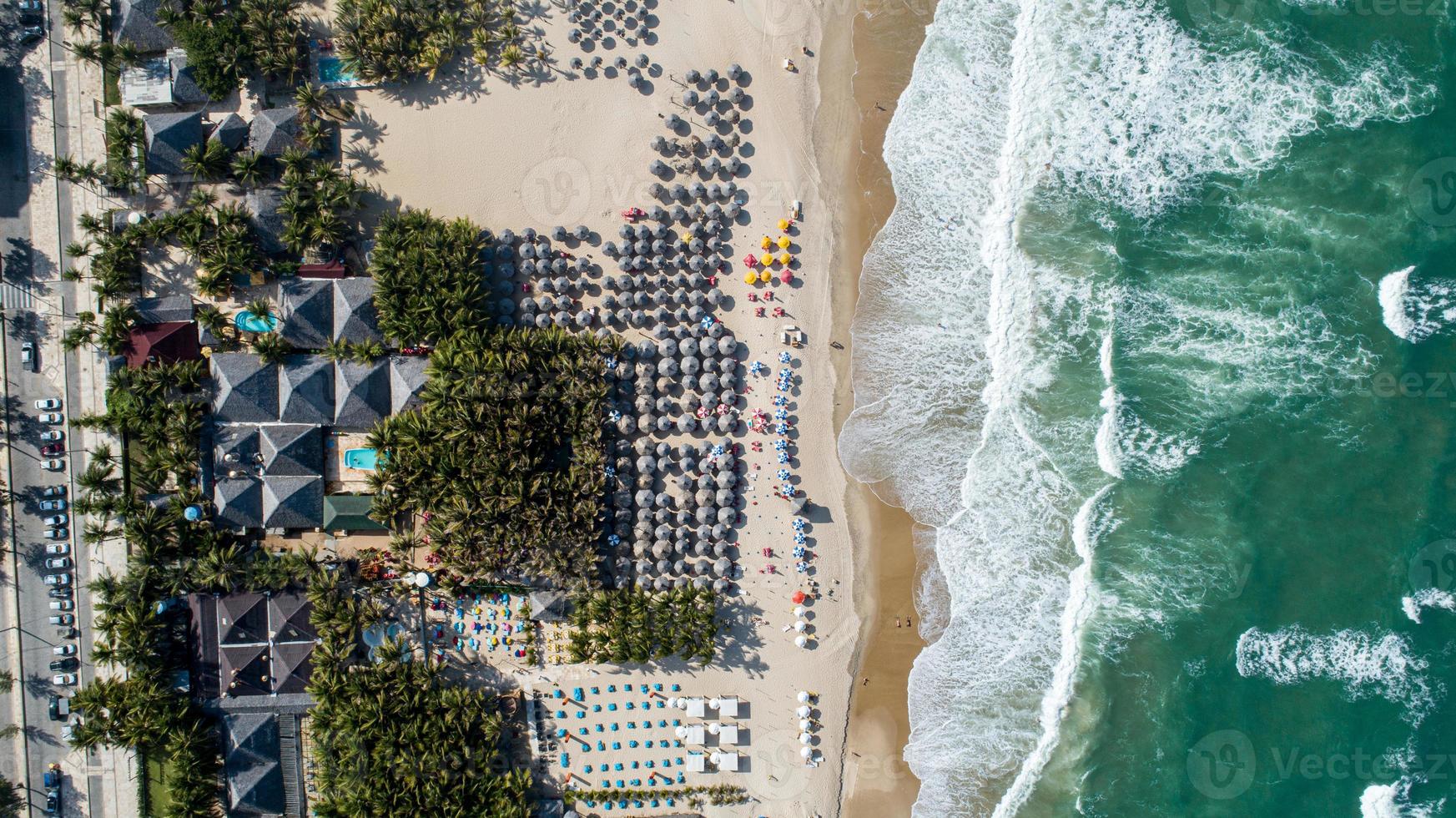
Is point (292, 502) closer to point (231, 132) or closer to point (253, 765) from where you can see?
point (253, 765)

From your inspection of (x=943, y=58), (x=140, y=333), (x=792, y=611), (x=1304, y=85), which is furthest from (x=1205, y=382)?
(x=140, y=333)

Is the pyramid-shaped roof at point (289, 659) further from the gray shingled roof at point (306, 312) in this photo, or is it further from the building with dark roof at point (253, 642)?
the gray shingled roof at point (306, 312)

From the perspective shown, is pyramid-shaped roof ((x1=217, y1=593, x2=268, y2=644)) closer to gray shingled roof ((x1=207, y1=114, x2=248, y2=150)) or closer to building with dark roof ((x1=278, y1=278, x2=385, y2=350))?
building with dark roof ((x1=278, y1=278, x2=385, y2=350))

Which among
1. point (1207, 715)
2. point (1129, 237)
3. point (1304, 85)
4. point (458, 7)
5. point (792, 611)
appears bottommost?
point (1207, 715)

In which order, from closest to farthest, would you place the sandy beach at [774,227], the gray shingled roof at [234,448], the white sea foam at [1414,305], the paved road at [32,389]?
the gray shingled roof at [234,448]
the paved road at [32,389]
the white sea foam at [1414,305]
the sandy beach at [774,227]

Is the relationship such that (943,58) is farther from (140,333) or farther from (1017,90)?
(140,333)

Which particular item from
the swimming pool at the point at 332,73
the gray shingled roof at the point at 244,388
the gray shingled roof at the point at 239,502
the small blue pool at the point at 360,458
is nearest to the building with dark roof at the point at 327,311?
the gray shingled roof at the point at 244,388
